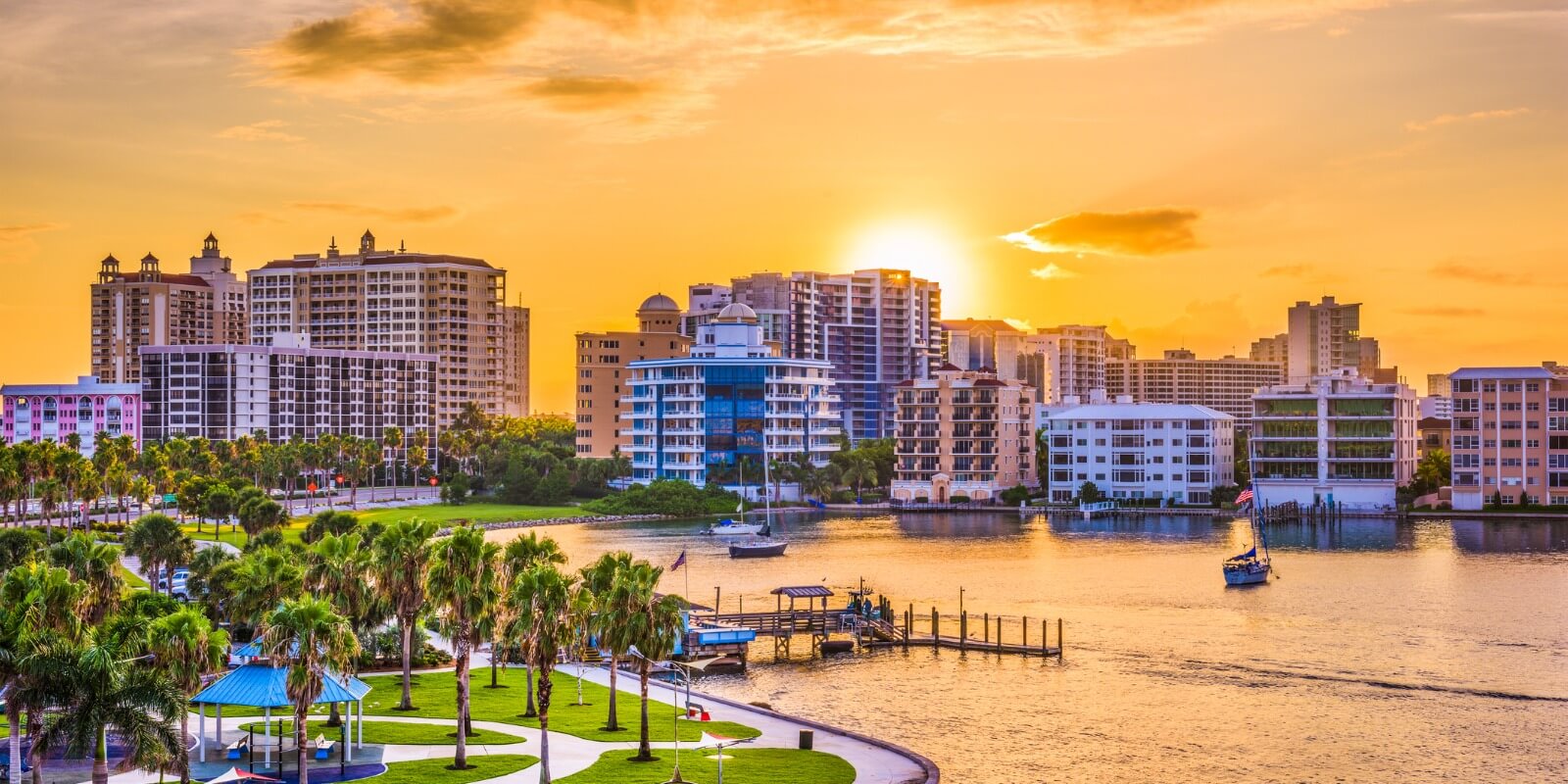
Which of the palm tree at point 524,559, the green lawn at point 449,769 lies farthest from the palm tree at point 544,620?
the palm tree at point 524,559

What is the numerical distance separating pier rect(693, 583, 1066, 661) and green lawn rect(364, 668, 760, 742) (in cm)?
1892

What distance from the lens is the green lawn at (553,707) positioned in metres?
61.7

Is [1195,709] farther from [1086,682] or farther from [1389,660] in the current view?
[1389,660]

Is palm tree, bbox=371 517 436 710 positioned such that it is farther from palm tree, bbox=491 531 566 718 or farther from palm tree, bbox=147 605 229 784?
palm tree, bbox=147 605 229 784

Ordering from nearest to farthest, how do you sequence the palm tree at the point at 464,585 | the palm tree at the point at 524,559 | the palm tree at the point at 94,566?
1. the palm tree at the point at 464,585
2. the palm tree at the point at 94,566
3. the palm tree at the point at 524,559

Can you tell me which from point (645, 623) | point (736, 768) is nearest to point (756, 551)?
point (645, 623)

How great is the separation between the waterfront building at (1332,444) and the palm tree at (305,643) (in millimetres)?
161162

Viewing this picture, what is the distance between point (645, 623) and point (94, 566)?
2267 centimetres

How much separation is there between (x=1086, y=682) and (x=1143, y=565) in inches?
2241

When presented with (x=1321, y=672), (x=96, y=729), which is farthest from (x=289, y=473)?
(x=96, y=729)

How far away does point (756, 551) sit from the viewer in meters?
144

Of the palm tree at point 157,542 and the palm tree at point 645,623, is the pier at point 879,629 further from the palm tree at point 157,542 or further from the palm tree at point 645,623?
the palm tree at point 645,623

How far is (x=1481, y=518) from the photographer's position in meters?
181

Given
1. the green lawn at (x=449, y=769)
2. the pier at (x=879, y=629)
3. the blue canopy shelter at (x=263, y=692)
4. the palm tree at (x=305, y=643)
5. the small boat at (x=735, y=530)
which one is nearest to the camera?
the palm tree at (x=305, y=643)
